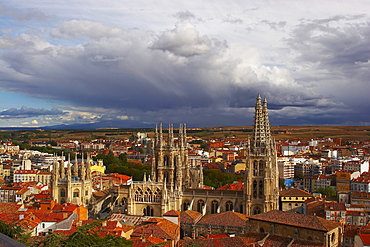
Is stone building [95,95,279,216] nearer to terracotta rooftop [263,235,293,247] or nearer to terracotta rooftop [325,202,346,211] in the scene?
terracotta rooftop [325,202,346,211]

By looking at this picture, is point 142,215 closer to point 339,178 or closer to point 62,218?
point 62,218

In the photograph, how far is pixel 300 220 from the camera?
125ft

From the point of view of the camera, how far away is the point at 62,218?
4434 centimetres

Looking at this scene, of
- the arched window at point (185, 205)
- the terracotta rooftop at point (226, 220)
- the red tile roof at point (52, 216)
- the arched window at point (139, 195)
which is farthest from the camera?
the arched window at point (185, 205)

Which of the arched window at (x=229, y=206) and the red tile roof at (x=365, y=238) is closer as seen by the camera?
the red tile roof at (x=365, y=238)

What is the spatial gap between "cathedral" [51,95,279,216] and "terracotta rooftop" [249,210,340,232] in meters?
13.0

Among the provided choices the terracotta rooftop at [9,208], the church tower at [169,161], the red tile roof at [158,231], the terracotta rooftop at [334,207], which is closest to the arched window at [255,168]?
the terracotta rooftop at [334,207]

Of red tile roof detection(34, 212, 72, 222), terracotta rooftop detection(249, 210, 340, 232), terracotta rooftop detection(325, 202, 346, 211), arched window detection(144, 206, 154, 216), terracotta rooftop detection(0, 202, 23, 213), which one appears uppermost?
terracotta rooftop detection(249, 210, 340, 232)

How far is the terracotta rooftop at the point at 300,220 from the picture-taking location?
36.4m

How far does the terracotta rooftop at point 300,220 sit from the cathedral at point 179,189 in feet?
42.8

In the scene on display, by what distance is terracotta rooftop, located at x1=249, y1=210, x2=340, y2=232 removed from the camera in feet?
120

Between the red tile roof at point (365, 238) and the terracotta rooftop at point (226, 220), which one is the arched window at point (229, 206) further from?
the red tile roof at point (365, 238)

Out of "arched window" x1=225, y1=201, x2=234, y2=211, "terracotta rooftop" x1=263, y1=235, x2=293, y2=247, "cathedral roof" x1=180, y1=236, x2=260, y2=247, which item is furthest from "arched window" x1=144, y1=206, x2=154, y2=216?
"terracotta rooftop" x1=263, y1=235, x2=293, y2=247

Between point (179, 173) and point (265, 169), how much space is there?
1239 cm
